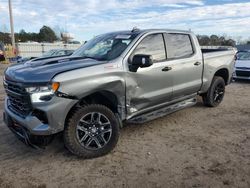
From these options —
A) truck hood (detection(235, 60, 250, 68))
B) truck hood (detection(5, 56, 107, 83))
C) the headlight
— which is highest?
truck hood (detection(5, 56, 107, 83))

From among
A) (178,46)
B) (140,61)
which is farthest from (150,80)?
(178,46)

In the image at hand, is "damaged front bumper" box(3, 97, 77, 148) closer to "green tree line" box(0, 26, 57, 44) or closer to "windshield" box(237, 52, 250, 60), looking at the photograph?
"windshield" box(237, 52, 250, 60)

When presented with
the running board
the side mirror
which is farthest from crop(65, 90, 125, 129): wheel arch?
the side mirror

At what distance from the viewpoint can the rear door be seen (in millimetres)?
5812

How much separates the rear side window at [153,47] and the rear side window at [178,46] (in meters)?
0.17

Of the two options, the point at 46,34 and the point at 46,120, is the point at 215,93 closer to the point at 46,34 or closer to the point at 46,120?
the point at 46,120

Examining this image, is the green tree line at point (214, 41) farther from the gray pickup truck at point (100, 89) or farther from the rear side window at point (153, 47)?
the rear side window at point (153, 47)

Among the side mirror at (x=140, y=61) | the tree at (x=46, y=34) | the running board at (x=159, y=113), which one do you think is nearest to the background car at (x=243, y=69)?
the running board at (x=159, y=113)

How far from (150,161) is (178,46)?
266cm

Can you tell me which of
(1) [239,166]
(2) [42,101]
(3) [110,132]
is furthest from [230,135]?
(2) [42,101]

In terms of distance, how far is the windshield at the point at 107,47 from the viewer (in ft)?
16.7

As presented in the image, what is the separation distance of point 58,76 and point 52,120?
59 cm

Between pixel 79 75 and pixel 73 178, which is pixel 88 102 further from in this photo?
pixel 73 178

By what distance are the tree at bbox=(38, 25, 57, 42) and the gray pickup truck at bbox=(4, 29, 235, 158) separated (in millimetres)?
59187
